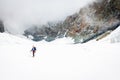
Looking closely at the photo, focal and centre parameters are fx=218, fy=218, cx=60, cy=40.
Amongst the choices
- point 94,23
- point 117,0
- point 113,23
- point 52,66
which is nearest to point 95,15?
point 94,23

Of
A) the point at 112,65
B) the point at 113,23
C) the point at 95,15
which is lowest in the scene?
the point at 112,65

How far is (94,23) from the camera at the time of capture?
151750 mm

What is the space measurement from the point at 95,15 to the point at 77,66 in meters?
132

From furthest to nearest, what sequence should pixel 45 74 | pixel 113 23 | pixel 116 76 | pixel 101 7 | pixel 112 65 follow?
1. pixel 101 7
2. pixel 113 23
3. pixel 112 65
4. pixel 45 74
5. pixel 116 76

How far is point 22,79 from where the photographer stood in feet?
54.0

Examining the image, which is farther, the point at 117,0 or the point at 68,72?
the point at 117,0

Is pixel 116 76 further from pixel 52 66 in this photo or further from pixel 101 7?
pixel 101 7

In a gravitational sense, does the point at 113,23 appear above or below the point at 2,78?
above

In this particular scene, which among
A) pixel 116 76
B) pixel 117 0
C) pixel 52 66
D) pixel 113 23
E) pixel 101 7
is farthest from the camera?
pixel 101 7

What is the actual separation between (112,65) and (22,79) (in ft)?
26.0

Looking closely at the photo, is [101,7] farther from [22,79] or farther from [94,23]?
[22,79]

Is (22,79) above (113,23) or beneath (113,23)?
beneath

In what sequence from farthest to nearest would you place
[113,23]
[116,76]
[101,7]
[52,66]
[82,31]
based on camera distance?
[82,31]
[101,7]
[113,23]
[52,66]
[116,76]

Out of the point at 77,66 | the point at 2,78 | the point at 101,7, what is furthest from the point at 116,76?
the point at 101,7
